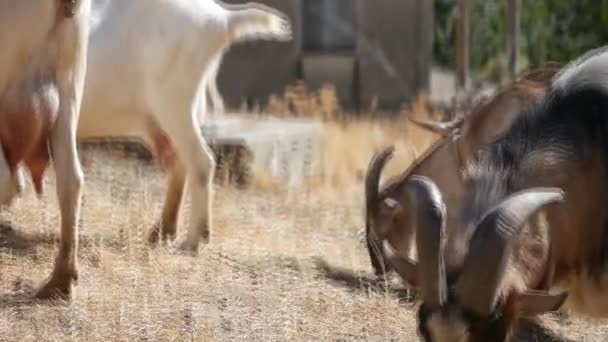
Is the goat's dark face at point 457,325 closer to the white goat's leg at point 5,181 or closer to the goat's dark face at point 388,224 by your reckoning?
the goat's dark face at point 388,224

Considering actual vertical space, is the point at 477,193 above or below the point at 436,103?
above

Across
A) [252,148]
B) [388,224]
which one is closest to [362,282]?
[388,224]

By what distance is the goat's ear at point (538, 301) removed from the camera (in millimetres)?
5559

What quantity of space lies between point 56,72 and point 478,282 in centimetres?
266

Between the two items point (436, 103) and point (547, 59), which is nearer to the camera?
point (436, 103)

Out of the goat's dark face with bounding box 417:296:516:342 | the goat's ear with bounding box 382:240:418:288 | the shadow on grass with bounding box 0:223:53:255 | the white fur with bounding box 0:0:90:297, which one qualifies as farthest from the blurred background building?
the goat's dark face with bounding box 417:296:516:342

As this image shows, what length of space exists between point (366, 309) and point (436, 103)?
9.17 meters

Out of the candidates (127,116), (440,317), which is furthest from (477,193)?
(127,116)

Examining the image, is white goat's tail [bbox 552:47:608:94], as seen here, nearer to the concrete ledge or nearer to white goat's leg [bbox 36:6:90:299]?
white goat's leg [bbox 36:6:90:299]

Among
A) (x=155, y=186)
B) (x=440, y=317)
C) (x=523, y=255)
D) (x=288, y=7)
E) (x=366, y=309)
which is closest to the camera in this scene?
(x=440, y=317)

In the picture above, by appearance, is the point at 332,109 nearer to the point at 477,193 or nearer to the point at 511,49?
the point at 511,49

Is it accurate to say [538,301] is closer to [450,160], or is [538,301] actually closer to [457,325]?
[457,325]

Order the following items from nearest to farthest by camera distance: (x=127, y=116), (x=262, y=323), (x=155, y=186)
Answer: (x=262, y=323) → (x=127, y=116) → (x=155, y=186)

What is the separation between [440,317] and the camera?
5.38 meters
